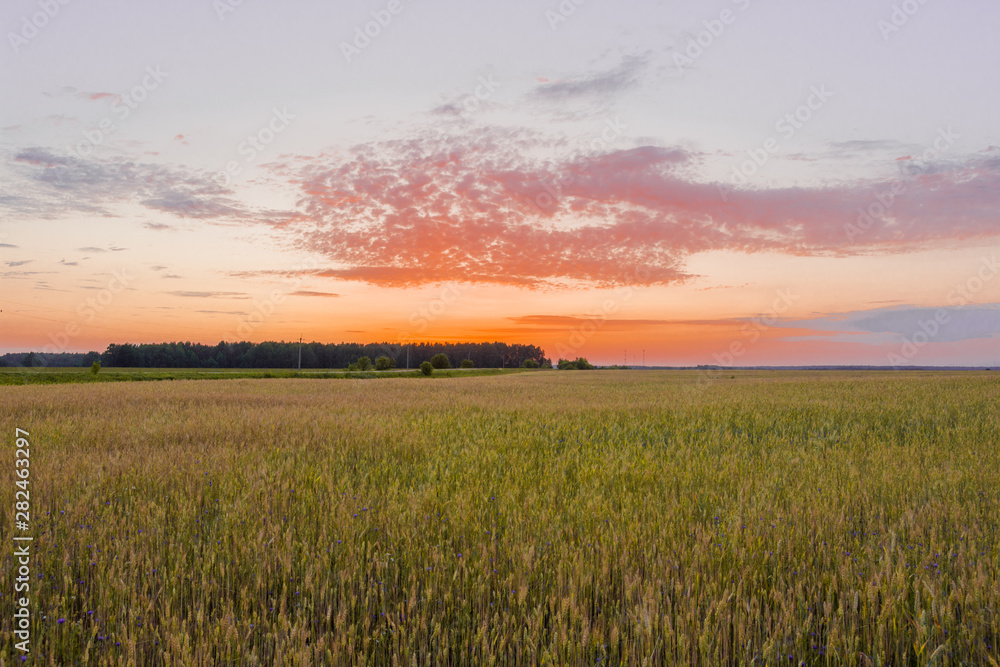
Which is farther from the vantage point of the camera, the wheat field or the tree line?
the tree line

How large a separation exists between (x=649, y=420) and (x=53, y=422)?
41.4ft

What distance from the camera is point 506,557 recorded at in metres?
3.63

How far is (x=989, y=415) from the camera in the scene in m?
12.1

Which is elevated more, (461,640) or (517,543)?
(517,543)

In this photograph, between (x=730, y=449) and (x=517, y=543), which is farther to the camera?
(x=730, y=449)

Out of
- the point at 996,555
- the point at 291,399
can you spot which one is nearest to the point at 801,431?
the point at 996,555

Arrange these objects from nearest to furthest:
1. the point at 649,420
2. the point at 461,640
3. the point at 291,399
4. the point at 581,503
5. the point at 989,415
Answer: the point at 461,640 → the point at 581,503 → the point at 649,420 → the point at 989,415 → the point at 291,399

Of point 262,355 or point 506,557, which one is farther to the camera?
point 262,355

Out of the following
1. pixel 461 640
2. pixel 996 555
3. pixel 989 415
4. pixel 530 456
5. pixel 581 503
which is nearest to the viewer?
pixel 461 640

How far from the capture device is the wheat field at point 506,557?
2.63 m

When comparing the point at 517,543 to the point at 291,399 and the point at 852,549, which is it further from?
the point at 291,399

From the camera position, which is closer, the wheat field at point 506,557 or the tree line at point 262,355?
the wheat field at point 506,557

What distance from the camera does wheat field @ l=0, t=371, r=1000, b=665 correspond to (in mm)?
2631

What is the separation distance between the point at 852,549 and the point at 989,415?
1234 cm
